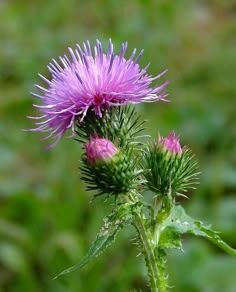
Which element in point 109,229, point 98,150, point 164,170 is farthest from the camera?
point 164,170

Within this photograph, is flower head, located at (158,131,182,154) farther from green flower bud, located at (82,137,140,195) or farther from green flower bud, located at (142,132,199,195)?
green flower bud, located at (82,137,140,195)

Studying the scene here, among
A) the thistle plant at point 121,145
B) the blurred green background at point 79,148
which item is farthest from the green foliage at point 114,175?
the blurred green background at point 79,148

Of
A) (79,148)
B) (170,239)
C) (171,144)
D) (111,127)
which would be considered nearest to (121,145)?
(111,127)

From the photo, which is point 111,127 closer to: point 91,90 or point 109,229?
point 91,90

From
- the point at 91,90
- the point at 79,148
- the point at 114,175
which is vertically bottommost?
the point at 114,175

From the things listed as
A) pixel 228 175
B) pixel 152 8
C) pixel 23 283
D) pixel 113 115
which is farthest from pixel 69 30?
pixel 113 115

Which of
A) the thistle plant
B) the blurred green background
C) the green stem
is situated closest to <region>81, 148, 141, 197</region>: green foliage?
the thistle plant

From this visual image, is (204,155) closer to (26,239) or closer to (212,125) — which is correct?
(212,125)
